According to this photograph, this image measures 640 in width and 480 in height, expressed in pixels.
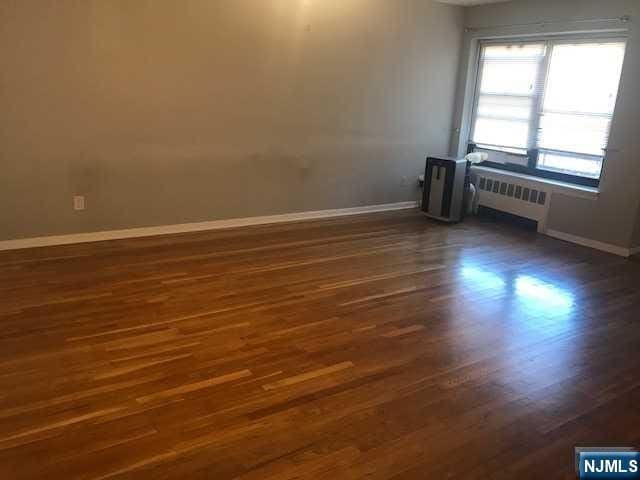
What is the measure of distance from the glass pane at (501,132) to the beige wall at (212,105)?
484 millimetres

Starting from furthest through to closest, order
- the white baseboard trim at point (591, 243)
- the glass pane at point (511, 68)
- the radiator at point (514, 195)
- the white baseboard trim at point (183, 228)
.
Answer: the glass pane at point (511, 68) → the radiator at point (514, 195) → the white baseboard trim at point (591, 243) → the white baseboard trim at point (183, 228)

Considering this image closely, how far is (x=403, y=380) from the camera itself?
2625 mm

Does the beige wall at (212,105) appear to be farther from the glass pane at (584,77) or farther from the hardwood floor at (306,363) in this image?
the glass pane at (584,77)

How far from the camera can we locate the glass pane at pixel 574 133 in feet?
17.0

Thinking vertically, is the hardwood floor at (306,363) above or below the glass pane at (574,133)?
below

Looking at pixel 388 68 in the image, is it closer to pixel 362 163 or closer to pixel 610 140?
pixel 362 163

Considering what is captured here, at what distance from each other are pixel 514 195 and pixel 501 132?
838mm

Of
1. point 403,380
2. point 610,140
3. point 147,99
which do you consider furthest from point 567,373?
point 147,99

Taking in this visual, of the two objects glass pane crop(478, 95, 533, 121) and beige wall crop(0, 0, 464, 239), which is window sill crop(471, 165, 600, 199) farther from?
beige wall crop(0, 0, 464, 239)

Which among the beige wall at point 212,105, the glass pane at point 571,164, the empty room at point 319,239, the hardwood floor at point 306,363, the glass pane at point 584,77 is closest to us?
the hardwood floor at point 306,363

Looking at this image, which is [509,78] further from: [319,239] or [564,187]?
[319,239]

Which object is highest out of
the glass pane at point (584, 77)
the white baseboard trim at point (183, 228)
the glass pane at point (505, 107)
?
the glass pane at point (584, 77)

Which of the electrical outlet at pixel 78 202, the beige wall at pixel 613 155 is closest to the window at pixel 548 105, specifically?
the beige wall at pixel 613 155

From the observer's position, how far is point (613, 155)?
493 cm
